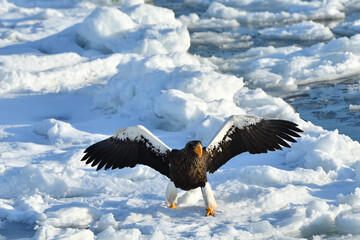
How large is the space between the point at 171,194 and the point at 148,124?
3.55m

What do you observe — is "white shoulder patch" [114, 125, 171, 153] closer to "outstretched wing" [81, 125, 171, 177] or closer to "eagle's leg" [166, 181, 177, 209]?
"outstretched wing" [81, 125, 171, 177]

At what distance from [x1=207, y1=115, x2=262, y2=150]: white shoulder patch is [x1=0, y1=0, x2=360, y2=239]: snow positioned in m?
0.54

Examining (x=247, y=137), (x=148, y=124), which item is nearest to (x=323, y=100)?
(x=148, y=124)

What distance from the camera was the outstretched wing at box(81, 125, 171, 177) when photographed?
227 inches

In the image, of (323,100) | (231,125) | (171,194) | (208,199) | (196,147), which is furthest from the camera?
(323,100)

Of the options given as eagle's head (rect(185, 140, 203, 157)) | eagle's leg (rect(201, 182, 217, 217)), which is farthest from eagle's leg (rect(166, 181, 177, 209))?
eagle's head (rect(185, 140, 203, 157))

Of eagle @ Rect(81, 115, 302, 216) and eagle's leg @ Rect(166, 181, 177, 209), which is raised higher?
eagle @ Rect(81, 115, 302, 216)

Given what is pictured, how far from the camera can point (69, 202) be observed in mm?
6156

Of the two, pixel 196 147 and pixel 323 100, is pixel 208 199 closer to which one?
pixel 196 147

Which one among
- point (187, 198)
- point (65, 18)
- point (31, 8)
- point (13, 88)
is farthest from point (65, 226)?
point (31, 8)

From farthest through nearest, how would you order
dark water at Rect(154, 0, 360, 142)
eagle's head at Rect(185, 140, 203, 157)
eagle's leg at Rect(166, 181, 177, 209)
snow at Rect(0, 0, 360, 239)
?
dark water at Rect(154, 0, 360, 142) < eagle's leg at Rect(166, 181, 177, 209) < snow at Rect(0, 0, 360, 239) < eagle's head at Rect(185, 140, 203, 157)

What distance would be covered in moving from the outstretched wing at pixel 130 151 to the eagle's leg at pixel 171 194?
0.17 meters

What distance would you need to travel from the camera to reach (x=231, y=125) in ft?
19.0

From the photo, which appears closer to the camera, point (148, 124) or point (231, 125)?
point (231, 125)
